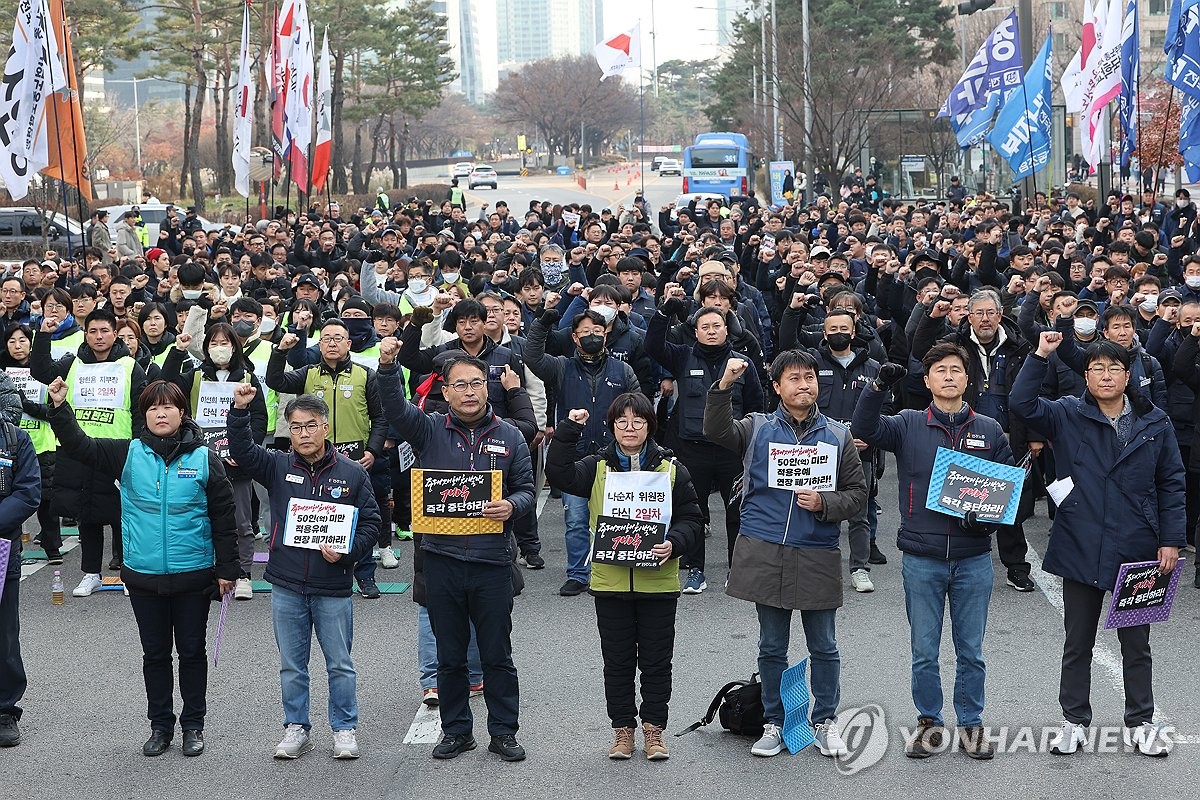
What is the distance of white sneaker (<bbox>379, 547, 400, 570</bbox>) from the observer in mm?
10242

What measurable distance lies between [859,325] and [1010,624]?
215 cm

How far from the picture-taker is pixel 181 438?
22.2ft

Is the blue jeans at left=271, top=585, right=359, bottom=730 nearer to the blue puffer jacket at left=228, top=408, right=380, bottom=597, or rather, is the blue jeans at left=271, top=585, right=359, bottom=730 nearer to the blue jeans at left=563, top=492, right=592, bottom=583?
the blue puffer jacket at left=228, top=408, right=380, bottom=597

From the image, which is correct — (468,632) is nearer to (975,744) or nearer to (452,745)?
(452,745)

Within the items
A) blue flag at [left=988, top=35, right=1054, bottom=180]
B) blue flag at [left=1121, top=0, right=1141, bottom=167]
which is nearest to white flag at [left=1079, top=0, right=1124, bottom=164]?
blue flag at [left=1121, top=0, right=1141, bottom=167]

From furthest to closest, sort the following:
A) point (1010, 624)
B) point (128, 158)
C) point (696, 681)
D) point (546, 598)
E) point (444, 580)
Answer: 1. point (128, 158)
2. point (546, 598)
3. point (1010, 624)
4. point (696, 681)
5. point (444, 580)

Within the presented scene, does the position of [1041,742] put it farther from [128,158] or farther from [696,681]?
[128,158]

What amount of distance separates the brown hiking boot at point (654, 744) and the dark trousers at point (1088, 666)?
1767 mm

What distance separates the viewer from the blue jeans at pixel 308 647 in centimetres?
664

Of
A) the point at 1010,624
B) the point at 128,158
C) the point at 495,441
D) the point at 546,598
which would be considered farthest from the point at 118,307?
the point at 128,158

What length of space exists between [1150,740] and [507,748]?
2.78 meters

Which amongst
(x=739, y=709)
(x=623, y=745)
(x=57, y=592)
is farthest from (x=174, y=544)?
(x=57, y=592)

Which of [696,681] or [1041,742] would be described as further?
[696,681]

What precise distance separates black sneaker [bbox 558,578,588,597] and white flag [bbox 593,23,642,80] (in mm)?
22066
